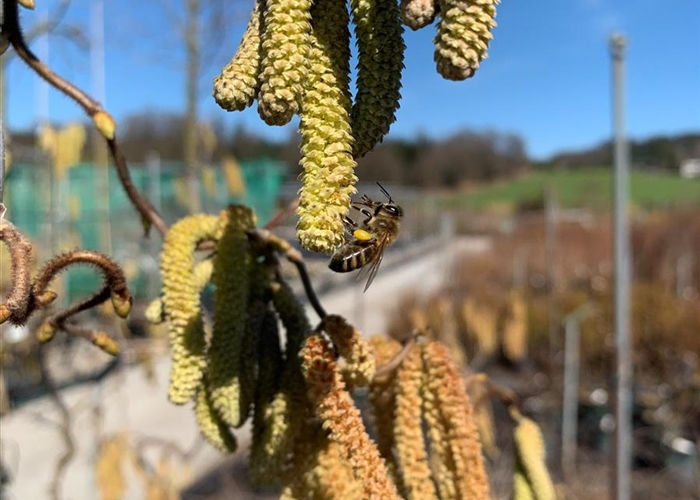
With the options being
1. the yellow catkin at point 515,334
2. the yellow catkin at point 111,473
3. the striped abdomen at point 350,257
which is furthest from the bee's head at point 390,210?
the yellow catkin at point 515,334

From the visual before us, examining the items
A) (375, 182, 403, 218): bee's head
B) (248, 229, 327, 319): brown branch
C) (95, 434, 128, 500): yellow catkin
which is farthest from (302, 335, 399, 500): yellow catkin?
(95, 434, 128, 500): yellow catkin

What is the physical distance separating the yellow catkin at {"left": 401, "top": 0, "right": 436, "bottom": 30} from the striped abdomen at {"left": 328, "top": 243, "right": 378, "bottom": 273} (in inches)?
10.8

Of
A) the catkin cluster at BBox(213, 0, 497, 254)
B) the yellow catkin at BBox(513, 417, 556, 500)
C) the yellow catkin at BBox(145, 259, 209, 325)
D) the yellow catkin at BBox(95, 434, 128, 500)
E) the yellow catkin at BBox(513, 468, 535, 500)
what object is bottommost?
the yellow catkin at BBox(95, 434, 128, 500)

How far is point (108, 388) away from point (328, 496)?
4545 mm

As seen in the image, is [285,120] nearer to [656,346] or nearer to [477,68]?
[477,68]

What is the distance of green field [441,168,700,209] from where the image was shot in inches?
1102

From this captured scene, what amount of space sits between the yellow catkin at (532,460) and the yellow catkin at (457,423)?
0.17 meters

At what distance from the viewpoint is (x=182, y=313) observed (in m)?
0.69

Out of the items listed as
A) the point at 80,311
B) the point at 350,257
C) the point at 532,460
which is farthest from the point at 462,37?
the point at 532,460

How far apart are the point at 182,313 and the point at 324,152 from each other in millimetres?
322

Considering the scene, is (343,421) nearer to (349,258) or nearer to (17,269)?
(349,258)

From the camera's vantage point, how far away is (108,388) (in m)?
4.77

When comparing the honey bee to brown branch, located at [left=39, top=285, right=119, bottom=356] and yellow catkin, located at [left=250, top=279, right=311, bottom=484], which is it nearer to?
yellow catkin, located at [left=250, top=279, right=311, bottom=484]

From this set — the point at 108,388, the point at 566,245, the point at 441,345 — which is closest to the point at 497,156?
the point at 566,245
